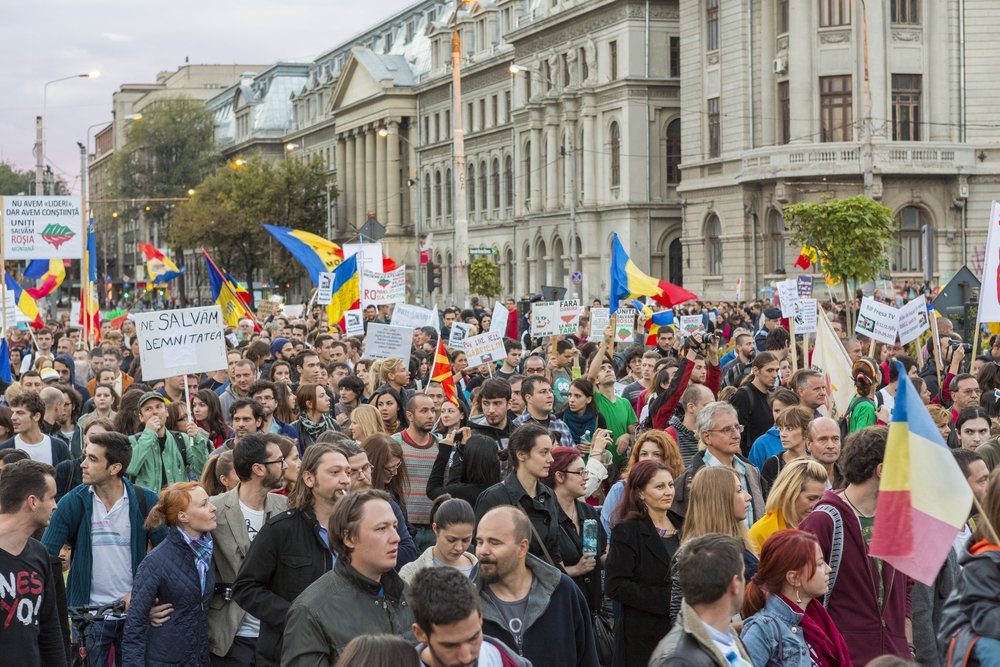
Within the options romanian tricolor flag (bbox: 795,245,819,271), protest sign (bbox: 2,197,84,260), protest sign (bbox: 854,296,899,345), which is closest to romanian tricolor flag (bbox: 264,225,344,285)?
protest sign (bbox: 2,197,84,260)

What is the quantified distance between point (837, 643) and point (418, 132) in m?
84.2

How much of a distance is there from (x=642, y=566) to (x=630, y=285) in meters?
17.0

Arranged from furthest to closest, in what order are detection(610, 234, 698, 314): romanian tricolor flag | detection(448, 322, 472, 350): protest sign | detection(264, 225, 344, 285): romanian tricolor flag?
detection(264, 225, 344, 285): romanian tricolor flag < detection(610, 234, 698, 314): romanian tricolor flag < detection(448, 322, 472, 350): protest sign

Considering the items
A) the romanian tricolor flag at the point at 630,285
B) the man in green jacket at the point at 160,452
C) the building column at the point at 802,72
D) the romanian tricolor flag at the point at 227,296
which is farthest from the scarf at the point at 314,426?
the building column at the point at 802,72

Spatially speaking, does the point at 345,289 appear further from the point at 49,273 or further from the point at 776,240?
the point at 776,240

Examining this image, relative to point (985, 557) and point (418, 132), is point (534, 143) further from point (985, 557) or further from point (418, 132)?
point (985, 557)

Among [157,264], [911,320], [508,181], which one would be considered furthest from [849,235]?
[508,181]

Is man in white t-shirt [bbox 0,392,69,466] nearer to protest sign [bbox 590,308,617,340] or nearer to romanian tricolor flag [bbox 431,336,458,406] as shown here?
romanian tricolor flag [bbox 431,336,458,406]

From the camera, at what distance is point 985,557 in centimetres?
573

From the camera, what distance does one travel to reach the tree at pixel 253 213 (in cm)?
8806

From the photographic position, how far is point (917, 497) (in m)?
5.96

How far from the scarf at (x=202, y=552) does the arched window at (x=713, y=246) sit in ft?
152

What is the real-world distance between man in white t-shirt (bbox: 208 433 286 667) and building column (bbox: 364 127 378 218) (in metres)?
86.5

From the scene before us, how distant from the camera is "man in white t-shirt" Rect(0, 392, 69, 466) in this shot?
435 inches
